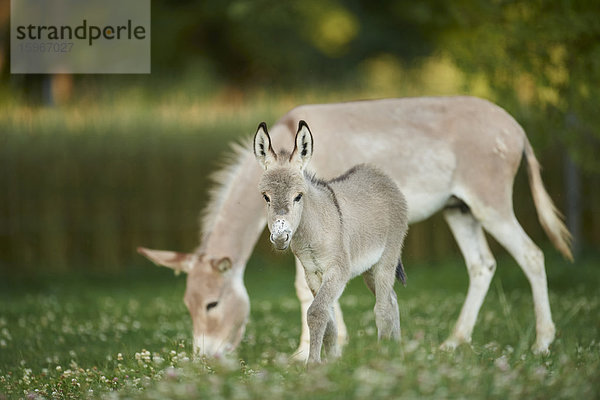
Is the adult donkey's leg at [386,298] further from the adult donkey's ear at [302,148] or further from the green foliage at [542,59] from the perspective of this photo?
the green foliage at [542,59]

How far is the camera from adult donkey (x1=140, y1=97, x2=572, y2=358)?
6.21m

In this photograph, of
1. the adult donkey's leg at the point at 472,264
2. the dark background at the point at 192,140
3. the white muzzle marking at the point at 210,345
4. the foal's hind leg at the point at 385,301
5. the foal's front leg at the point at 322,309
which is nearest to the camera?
the foal's front leg at the point at 322,309

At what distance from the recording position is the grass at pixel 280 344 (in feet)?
11.7

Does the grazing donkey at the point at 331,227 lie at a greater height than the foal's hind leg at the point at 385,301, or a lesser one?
greater

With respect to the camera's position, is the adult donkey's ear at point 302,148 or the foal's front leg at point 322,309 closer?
the foal's front leg at point 322,309

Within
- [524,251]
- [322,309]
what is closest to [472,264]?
[524,251]

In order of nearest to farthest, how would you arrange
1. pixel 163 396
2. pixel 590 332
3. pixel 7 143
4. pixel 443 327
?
pixel 163 396 → pixel 590 332 → pixel 443 327 → pixel 7 143

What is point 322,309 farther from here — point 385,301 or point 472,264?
point 472,264

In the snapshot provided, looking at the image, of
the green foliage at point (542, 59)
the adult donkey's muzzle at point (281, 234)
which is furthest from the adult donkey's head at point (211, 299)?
the green foliage at point (542, 59)

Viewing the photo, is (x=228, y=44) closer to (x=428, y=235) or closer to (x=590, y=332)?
(x=428, y=235)

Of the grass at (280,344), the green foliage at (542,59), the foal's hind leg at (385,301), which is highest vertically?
the green foliage at (542,59)

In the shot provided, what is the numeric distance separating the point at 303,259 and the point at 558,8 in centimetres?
542

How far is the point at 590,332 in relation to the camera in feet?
21.0

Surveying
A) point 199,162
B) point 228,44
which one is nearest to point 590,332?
point 199,162
